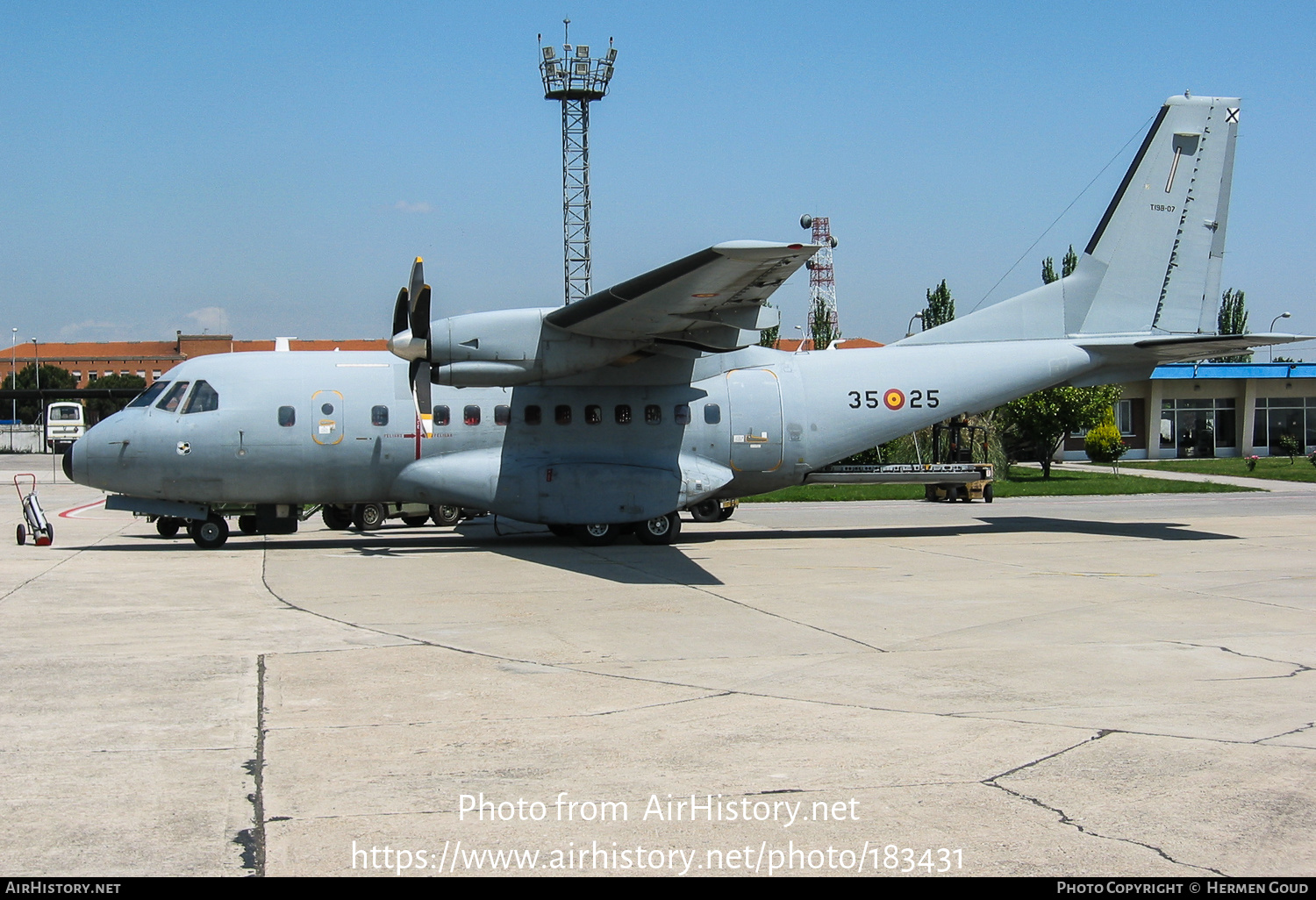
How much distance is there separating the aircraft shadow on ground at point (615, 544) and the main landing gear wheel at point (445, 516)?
13.9 inches

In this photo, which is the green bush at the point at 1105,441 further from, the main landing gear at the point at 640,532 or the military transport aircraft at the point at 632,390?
the main landing gear at the point at 640,532

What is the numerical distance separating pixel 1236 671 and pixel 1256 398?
6023 centimetres

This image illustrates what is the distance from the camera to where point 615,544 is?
19094 millimetres

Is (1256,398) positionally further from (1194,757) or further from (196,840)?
(196,840)

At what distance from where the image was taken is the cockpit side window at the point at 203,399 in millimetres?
17875

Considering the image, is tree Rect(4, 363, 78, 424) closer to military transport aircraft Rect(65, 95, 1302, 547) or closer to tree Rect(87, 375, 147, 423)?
tree Rect(87, 375, 147, 423)

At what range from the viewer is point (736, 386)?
1934 centimetres

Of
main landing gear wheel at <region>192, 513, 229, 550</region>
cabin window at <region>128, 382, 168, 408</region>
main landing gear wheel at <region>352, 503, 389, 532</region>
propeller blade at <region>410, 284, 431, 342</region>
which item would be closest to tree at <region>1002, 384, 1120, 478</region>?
main landing gear wheel at <region>352, 503, 389, 532</region>

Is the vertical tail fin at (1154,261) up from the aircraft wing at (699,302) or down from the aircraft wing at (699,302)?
up

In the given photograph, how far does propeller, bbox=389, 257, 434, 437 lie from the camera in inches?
663

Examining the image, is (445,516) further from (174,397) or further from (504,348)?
(504,348)

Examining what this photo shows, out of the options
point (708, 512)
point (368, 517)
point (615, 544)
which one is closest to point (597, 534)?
point (615, 544)

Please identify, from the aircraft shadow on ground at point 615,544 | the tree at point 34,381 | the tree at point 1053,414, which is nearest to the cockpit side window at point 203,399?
the aircraft shadow on ground at point 615,544

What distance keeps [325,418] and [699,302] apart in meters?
6.87
